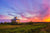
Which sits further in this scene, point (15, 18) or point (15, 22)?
point (15, 18)

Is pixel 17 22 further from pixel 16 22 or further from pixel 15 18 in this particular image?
pixel 15 18

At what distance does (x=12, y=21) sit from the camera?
3562 cm

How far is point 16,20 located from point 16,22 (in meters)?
1.79

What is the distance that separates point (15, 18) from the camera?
36.8 m

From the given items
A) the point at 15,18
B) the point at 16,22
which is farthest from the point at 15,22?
the point at 15,18

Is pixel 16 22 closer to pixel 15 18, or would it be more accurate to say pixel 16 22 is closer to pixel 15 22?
pixel 15 22

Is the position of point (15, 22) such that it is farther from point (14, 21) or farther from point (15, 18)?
point (15, 18)

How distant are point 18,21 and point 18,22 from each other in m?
0.69

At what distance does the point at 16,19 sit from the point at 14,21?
2168 mm

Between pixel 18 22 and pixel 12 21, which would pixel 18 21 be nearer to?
pixel 18 22

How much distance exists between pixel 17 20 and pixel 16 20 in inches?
20.7


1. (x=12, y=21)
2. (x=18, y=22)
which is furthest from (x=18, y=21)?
(x=12, y=21)

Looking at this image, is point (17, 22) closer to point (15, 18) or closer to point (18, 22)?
point (18, 22)

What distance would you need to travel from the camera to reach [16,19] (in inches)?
1438
